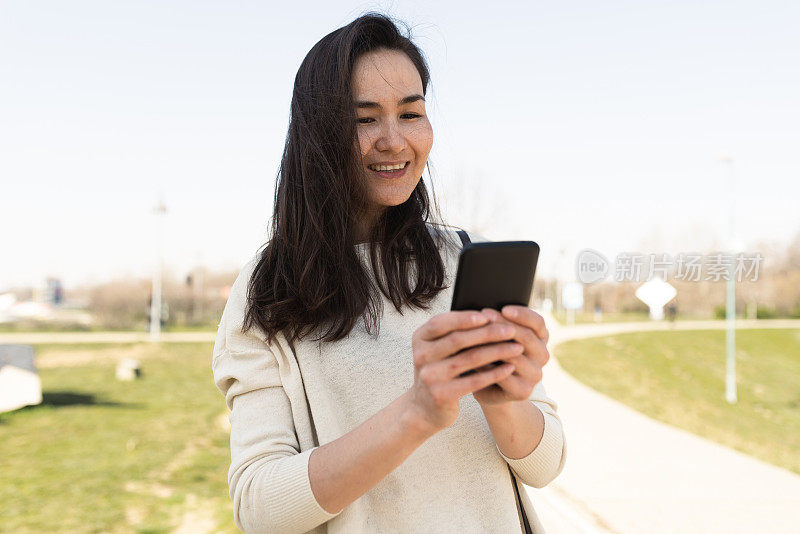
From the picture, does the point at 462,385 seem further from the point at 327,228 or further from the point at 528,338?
the point at 327,228

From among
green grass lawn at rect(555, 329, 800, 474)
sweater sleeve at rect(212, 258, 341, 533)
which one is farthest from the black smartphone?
green grass lawn at rect(555, 329, 800, 474)

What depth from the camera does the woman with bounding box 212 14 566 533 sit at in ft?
3.98

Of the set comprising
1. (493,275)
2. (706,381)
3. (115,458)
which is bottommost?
(706,381)

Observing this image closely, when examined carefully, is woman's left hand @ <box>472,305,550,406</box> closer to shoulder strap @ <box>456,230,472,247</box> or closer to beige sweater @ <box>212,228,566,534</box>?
beige sweater @ <box>212,228,566,534</box>

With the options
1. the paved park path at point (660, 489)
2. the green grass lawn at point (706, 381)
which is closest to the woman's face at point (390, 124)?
the paved park path at point (660, 489)

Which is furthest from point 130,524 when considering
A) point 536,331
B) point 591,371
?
point 591,371

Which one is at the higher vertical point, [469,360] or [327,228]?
[327,228]

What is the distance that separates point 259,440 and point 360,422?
0.20 meters

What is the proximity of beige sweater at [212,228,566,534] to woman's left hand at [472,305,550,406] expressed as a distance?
1.20 feet

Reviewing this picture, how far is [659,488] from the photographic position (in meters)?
5.87

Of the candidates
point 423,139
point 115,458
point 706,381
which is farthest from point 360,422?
point 706,381

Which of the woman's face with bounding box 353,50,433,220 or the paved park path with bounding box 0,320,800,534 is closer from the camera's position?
the woman's face with bounding box 353,50,433,220

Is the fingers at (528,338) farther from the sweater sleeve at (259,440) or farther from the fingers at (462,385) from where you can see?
the sweater sleeve at (259,440)

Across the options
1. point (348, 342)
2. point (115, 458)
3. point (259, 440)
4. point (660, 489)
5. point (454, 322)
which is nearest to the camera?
point (454, 322)
